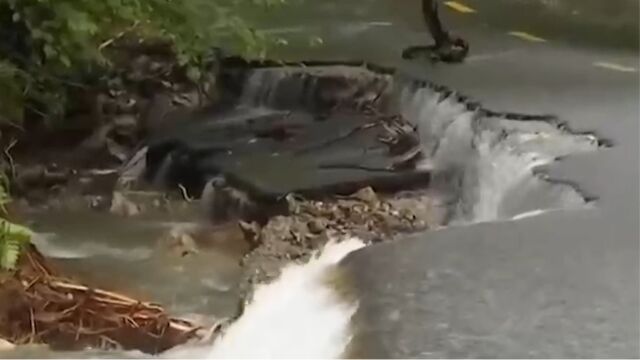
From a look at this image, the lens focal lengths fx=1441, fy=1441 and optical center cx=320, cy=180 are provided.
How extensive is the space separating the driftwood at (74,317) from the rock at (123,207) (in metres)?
0.09

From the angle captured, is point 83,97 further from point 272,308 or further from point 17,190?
point 272,308

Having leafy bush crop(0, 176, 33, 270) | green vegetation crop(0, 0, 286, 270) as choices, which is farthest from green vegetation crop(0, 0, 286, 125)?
leafy bush crop(0, 176, 33, 270)

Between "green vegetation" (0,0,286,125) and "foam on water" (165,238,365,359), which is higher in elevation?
"green vegetation" (0,0,286,125)

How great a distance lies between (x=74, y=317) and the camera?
1579 millimetres

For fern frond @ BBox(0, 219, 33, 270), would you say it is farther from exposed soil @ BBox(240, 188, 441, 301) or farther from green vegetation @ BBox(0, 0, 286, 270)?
exposed soil @ BBox(240, 188, 441, 301)

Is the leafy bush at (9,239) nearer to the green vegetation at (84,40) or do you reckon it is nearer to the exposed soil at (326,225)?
the green vegetation at (84,40)

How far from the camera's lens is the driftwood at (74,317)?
5.16 feet

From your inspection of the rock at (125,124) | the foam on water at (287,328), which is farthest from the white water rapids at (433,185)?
the rock at (125,124)

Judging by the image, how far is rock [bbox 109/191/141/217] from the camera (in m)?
1.59

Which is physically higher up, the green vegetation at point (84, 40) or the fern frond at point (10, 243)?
the green vegetation at point (84, 40)

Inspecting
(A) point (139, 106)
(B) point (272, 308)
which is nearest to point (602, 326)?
(B) point (272, 308)

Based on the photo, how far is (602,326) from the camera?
155 centimetres

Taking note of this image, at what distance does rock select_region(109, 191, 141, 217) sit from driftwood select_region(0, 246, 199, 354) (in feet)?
0.29

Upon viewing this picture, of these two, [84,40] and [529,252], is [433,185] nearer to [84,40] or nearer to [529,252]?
[529,252]
